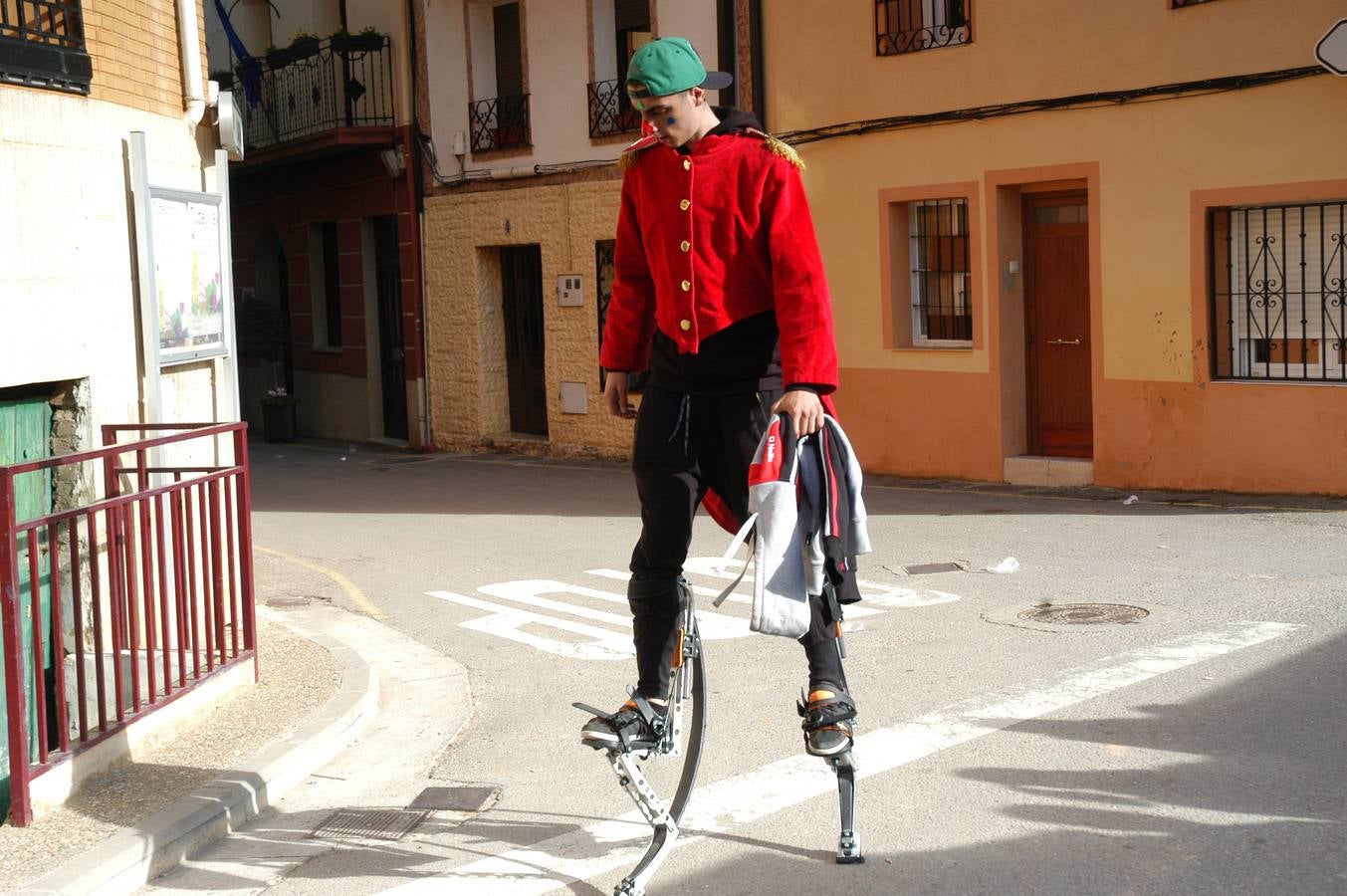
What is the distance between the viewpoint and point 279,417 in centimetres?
2458

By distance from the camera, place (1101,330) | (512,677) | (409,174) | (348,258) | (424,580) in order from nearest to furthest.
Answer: (512,677)
(424,580)
(1101,330)
(409,174)
(348,258)

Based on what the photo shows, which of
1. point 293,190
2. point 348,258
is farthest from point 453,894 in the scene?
point 293,190

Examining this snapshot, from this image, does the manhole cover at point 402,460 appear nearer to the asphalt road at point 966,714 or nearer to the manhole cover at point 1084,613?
the asphalt road at point 966,714

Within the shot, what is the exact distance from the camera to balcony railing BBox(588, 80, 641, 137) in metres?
18.6

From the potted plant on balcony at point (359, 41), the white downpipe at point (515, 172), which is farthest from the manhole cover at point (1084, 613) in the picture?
the potted plant on balcony at point (359, 41)

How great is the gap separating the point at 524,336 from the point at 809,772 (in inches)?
628

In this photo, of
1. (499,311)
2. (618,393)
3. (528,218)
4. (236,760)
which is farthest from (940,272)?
(618,393)

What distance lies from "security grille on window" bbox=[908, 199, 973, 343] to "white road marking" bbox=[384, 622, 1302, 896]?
814 cm

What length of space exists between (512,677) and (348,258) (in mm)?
16941

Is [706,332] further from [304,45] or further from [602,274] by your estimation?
[304,45]

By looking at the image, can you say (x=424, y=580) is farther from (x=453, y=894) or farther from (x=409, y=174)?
(x=409, y=174)

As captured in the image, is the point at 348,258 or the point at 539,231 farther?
the point at 348,258

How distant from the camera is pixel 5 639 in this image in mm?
5047

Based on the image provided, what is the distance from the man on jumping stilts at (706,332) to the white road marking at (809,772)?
0.50m
